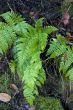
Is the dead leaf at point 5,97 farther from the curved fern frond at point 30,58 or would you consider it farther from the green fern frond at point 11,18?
the green fern frond at point 11,18

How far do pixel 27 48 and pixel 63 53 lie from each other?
0.60 meters

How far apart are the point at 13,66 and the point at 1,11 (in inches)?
46.4

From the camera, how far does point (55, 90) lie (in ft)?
15.0

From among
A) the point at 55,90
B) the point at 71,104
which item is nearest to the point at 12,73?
the point at 55,90

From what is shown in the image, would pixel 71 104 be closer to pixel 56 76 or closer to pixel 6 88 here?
pixel 56 76

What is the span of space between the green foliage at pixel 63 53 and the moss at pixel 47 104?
557 mm

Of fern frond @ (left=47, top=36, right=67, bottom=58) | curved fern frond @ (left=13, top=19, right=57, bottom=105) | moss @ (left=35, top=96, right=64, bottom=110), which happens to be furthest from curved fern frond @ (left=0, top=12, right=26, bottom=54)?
moss @ (left=35, top=96, right=64, bottom=110)

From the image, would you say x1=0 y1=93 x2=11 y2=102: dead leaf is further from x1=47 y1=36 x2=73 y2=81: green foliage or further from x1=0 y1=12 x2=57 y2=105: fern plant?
x1=47 y1=36 x2=73 y2=81: green foliage

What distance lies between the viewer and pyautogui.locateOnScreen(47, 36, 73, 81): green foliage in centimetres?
412

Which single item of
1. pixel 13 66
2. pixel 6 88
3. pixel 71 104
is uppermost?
pixel 13 66

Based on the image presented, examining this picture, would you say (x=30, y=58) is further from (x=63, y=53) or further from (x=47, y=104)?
(x=47, y=104)

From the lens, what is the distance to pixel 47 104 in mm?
4371

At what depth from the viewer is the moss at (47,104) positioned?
4328mm

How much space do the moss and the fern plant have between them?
0.17 meters
